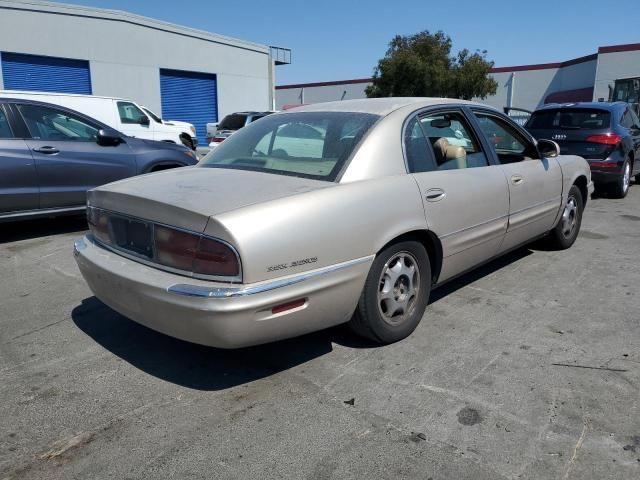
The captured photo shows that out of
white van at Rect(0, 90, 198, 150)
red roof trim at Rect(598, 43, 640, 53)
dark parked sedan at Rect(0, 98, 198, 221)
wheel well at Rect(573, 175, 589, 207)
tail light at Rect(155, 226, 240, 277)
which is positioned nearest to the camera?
tail light at Rect(155, 226, 240, 277)

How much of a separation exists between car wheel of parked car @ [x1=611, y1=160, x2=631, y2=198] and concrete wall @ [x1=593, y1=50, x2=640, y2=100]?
27822 mm

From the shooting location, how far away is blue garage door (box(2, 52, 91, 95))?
19.1m

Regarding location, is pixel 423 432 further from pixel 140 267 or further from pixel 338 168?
pixel 140 267

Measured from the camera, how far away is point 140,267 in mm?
2961

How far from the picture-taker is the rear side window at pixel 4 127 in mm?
5961

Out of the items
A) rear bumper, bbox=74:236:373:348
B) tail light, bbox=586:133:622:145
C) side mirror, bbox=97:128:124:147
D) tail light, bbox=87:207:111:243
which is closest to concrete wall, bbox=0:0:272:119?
side mirror, bbox=97:128:124:147

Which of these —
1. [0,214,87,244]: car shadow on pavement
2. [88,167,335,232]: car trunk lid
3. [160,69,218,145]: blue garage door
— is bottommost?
[0,214,87,244]: car shadow on pavement

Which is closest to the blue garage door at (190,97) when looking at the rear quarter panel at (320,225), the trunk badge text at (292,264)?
the rear quarter panel at (320,225)

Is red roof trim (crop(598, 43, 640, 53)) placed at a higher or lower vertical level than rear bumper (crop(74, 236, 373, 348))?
higher

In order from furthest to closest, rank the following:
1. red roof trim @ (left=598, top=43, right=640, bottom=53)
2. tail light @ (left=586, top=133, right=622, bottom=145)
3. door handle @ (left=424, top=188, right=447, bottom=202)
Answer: red roof trim @ (left=598, top=43, right=640, bottom=53), tail light @ (left=586, top=133, right=622, bottom=145), door handle @ (left=424, top=188, right=447, bottom=202)

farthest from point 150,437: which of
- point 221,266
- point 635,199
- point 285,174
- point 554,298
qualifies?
point 635,199

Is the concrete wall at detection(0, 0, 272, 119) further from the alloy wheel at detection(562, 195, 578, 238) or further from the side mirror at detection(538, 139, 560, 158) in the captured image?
the alloy wheel at detection(562, 195, 578, 238)

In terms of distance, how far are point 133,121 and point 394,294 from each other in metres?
12.7

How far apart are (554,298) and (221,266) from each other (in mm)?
2917
